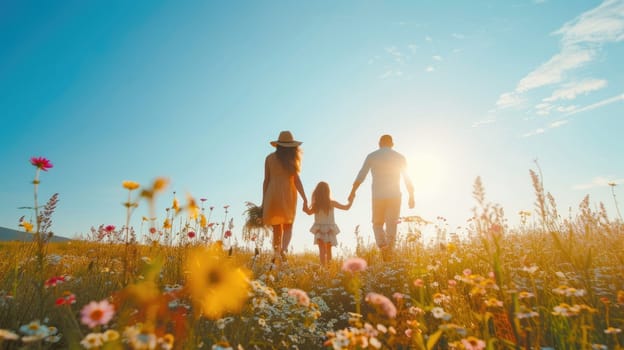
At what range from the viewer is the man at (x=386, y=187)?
7.03m

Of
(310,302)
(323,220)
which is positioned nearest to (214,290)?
(310,302)

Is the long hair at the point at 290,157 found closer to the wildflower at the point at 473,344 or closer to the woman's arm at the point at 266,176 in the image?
the woman's arm at the point at 266,176

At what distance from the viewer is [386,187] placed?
7.09 metres

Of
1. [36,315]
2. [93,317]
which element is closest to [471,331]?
[93,317]

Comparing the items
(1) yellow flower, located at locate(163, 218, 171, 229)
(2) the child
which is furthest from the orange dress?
(1) yellow flower, located at locate(163, 218, 171, 229)

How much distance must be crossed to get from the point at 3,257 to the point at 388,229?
589 cm

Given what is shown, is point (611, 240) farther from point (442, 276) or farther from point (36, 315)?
point (36, 315)

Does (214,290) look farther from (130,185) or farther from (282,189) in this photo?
(282,189)

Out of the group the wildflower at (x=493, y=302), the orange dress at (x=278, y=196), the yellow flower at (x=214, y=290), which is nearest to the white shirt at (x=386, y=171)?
the orange dress at (x=278, y=196)

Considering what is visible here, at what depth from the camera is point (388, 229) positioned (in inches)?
273

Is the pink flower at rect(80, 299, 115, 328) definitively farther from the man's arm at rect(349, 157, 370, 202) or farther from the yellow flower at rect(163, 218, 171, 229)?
the man's arm at rect(349, 157, 370, 202)

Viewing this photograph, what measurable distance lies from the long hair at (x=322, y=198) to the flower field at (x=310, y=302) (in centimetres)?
290

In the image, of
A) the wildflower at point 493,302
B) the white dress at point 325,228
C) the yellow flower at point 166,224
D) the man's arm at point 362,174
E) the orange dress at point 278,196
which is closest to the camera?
the wildflower at point 493,302

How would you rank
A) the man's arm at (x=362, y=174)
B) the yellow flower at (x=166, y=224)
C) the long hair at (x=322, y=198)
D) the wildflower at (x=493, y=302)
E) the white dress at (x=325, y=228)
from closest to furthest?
the wildflower at (x=493, y=302) → the yellow flower at (x=166, y=224) → the man's arm at (x=362, y=174) → the white dress at (x=325, y=228) → the long hair at (x=322, y=198)
